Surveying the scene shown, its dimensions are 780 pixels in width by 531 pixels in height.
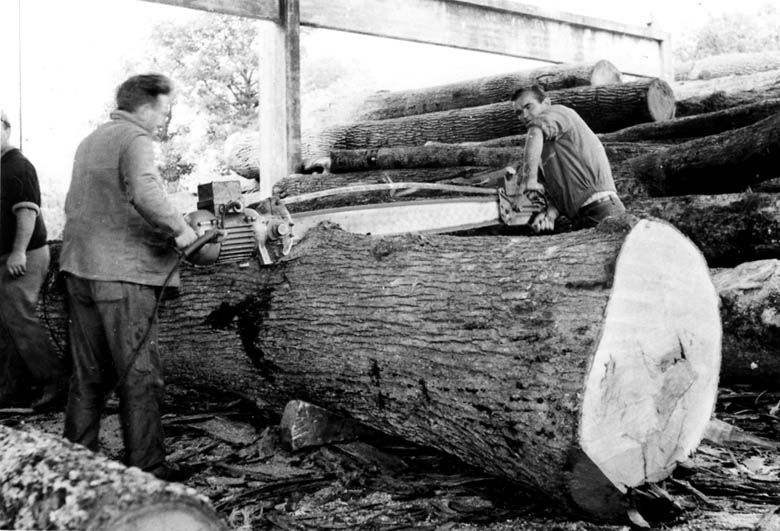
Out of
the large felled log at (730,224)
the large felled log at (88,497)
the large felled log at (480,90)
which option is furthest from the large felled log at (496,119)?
the large felled log at (88,497)

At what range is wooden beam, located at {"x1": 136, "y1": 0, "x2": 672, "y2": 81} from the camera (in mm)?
7484

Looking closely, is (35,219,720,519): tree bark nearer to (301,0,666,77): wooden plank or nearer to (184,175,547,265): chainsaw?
(184,175,547,265): chainsaw

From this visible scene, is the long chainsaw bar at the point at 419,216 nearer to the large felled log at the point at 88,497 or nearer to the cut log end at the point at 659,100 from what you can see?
the large felled log at the point at 88,497

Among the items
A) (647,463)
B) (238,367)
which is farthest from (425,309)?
(238,367)

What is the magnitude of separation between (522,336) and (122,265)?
166cm

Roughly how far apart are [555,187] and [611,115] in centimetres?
250

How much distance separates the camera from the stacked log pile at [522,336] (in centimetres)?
250

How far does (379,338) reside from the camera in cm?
312

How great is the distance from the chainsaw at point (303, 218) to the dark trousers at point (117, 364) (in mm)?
343

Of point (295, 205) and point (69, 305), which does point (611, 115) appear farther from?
point (69, 305)

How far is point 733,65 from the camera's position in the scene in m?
10.2

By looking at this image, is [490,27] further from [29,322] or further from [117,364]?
[117,364]

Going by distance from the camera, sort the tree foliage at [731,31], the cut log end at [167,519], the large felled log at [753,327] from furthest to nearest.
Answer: the tree foliage at [731,31]
the large felled log at [753,327]
the cut log end at [167,519]

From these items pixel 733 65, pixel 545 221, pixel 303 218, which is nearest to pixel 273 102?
pixel 545 221
